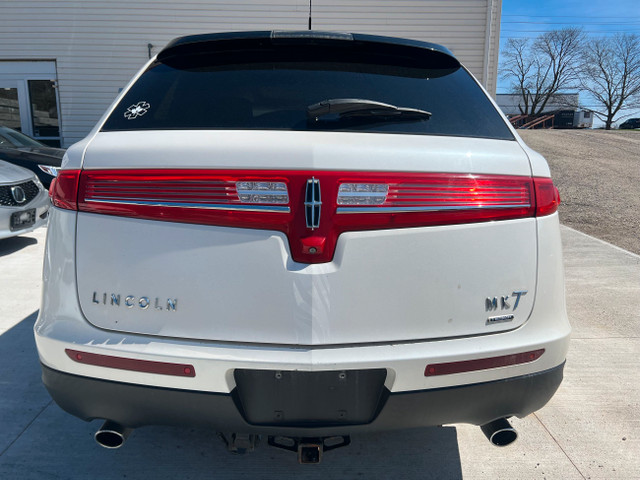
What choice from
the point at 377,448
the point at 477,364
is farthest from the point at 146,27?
the point at 477,364

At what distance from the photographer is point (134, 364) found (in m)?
1.58

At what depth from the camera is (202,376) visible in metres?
1.55

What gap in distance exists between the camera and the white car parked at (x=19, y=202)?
18.5 feet

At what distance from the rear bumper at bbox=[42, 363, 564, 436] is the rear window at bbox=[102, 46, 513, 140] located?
860 mm

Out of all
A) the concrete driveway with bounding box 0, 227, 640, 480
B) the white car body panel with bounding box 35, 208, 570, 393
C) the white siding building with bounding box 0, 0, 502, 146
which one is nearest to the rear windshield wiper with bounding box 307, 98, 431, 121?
the white car body panel with bounding box 35, 208, 570, 393

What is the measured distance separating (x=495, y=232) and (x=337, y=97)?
0.78 m

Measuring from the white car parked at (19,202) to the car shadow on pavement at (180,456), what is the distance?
365 centimetres

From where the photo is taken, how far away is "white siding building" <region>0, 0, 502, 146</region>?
499 inches

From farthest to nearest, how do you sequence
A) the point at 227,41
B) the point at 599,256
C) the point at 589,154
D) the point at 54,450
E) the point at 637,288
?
the point at 589,154 → the point at 599,256 → the point at 637,288 → the point at 54,450 → the point at 227,41

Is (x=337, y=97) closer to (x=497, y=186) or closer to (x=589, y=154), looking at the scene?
(x=497, y=186)

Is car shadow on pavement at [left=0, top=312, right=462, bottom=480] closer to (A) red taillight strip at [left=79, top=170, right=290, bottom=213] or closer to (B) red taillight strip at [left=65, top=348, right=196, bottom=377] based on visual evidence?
(B) red taillight strip at [left=65, top=348, right=196, bottom=377]

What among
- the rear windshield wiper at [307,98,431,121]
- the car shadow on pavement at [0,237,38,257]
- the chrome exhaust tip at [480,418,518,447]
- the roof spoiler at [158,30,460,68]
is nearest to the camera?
the rear windshield wiper at [307,98,431,121]

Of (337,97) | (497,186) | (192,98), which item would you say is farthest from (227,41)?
(497,186)

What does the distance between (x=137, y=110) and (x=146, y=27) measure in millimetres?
12566
